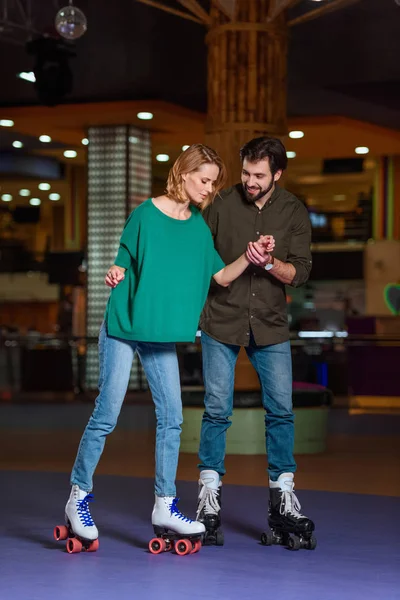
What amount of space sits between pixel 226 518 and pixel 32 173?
1687cm

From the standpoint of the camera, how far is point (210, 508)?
444 cm

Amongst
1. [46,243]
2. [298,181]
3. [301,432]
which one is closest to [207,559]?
[301,432]

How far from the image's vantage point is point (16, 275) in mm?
30016

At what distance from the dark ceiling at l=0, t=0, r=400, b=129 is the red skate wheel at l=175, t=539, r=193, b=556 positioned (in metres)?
8.34

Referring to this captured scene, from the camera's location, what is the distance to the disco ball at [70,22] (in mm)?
10195

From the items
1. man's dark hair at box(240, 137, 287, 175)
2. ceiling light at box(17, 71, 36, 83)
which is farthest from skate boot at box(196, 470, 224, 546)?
ceiling light at box(17, 71, 36, 83)

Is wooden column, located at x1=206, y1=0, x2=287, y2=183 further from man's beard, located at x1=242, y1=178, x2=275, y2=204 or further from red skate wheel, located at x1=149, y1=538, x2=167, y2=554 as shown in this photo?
red skate wheel, located at x1=149, y1=538, x2=167, y2=554

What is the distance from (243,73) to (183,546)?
468cm

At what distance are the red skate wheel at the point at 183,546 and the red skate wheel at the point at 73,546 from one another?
1.18 ft

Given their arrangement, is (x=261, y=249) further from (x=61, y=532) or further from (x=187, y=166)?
(x=61, y=532)

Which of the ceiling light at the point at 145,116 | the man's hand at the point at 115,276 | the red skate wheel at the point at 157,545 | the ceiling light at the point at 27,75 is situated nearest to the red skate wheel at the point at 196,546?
the red skate wheel at the point at 157,545

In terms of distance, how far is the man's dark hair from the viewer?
169 inches

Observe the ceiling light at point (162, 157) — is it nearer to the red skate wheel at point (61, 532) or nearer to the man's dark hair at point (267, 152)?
the man's dark hair at point (267, 152)

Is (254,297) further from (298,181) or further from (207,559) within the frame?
(298,181)
